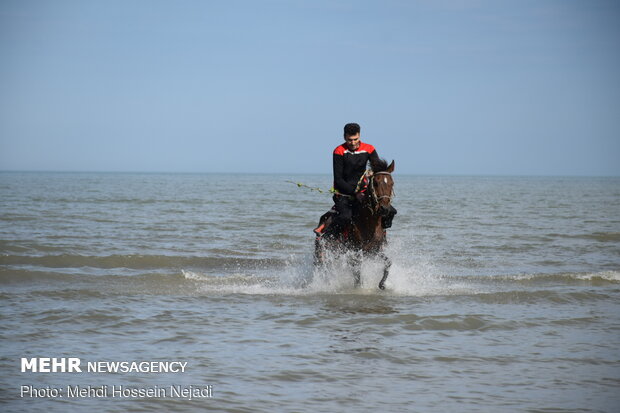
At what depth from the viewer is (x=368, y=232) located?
11.1 metres

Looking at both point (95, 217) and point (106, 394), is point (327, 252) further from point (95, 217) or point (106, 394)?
point (95, 217)

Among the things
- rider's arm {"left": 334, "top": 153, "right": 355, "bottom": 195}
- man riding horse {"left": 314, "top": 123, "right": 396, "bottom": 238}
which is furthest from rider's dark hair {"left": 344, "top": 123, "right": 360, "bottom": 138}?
rider's arm {"left": 334, "top": 153, "right": 355, "bottom": 195}

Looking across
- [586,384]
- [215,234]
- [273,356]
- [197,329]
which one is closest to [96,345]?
[197,329]

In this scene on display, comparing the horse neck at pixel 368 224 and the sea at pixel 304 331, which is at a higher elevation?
the horse neck at pixel 368 224

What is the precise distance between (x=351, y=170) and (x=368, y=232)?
996 mm

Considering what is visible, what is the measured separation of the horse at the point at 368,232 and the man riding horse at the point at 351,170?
12cm

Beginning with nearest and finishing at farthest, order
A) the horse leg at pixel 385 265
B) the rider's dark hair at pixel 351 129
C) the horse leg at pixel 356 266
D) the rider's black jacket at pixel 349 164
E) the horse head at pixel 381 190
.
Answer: the horse head at pixel 381 190 → the rider's dark hair at pixel 351 129 → the rider's black jacket at pixel 349 164 → the horse leg at pixel 385 265 → the horse leg at pixel 356 266

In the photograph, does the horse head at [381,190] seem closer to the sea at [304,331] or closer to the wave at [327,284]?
the sea at [304,331]

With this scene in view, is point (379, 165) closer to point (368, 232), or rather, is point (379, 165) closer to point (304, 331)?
point (368, 232)

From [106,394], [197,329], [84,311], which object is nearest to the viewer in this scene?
[106,394]

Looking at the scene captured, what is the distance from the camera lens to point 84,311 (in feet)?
31.9

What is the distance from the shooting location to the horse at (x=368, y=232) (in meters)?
10.4

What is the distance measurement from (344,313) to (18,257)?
926 centimetres

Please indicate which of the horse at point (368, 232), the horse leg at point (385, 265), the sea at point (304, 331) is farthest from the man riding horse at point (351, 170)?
the sea at point (304, 331)
